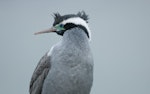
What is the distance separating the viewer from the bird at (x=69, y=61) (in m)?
1.66

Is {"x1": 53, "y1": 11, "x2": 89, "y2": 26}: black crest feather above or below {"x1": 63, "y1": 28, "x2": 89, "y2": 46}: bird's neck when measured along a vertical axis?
above

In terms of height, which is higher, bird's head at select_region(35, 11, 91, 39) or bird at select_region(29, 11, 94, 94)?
bird's head at select_region(35, 11, 91, 39)

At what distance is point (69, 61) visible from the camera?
1.67 metres

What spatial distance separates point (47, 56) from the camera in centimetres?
176

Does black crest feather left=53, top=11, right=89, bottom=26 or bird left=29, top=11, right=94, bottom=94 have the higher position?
black crest feather left=53, top=11, right=89, bottom=26

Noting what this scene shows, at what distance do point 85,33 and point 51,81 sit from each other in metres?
0.28

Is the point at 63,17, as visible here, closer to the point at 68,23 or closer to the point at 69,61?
the point at 68,23

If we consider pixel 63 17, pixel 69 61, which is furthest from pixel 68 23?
pixel 69 61

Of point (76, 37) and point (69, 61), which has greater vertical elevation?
point (76, 37)

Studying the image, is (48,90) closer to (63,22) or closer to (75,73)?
(75,73)

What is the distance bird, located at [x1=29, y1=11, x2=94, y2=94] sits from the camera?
5.45ft

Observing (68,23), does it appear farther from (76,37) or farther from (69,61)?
(69,61)

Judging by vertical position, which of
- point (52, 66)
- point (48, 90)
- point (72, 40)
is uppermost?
point (72, 40)

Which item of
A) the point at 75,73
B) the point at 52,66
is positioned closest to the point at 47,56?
the point at 52,66
